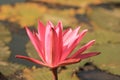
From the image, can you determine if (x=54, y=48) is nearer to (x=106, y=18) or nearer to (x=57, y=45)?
(x=57, y=45)

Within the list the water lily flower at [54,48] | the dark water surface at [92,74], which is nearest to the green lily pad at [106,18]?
the dark water surface at [92,74]

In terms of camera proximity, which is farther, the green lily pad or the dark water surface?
the green lily pad

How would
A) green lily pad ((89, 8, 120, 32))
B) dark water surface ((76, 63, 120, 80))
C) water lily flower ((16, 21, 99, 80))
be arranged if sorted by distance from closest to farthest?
water lily flower ((16, 21, 99, 80)) → dark water surface ((76, 63, 120, 80)) → green lily pad ((89, 8, 120, 32))

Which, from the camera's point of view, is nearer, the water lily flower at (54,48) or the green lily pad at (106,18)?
the water lily flower at (54,48)

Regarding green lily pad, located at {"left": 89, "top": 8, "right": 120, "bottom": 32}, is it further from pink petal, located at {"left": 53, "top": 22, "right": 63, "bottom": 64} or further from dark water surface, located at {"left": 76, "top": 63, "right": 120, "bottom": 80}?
pink petal, located at {"left": 53, "top": 22, "right": 63, "bottom": 64}

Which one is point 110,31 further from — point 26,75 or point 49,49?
point 49,49

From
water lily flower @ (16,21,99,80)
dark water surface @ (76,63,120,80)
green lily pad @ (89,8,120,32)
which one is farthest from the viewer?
green lily pad @ (89,8,120,32)

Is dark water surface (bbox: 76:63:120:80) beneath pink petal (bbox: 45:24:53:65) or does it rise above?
beneath

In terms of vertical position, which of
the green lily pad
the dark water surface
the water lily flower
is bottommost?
the green lily pad

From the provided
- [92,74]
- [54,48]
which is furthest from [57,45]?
[92,74]

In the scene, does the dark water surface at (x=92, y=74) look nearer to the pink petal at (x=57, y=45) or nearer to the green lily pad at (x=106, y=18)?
the pink petal at (x=57, y=45)

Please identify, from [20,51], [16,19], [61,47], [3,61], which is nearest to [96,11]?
[16,19]

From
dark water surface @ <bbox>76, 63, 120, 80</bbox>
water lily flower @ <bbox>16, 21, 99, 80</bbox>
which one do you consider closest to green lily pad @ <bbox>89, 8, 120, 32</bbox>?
dark water surface @ <bbox>76, 63, 120, 80</bbox>
